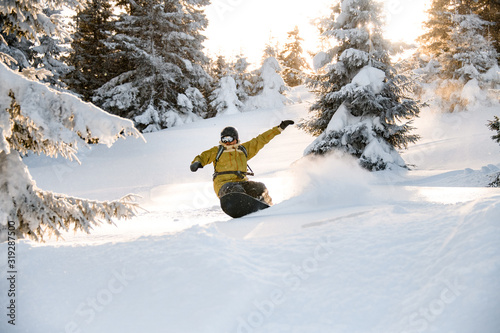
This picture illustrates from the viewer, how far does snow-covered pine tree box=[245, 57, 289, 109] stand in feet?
93.4

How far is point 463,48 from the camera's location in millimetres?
19016

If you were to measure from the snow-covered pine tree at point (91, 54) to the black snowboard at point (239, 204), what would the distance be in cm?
1995

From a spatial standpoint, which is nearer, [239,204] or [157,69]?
[239,204]

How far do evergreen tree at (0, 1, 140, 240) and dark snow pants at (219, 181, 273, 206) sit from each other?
5.88 ft

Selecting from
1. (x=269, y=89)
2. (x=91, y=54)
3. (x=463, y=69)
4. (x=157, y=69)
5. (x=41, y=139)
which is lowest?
(x=41, y=139)

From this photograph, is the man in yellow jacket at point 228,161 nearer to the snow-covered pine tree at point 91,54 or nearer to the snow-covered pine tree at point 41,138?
the snow-covered pine tree at point 41,138

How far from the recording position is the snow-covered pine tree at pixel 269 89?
93.4 feet

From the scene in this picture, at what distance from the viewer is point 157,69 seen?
1852cm

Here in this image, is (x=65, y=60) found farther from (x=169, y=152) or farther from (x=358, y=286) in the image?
(x=358, y=286)

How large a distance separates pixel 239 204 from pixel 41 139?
2686mm

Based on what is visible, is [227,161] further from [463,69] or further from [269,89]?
[269,89]

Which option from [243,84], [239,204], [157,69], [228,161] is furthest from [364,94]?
[243,84]

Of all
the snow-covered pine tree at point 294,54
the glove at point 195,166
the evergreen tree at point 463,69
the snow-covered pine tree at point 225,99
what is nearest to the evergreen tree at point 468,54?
the evergreen tree at point 463,69

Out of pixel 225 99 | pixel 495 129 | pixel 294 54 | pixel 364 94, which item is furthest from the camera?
pixel 294 54
